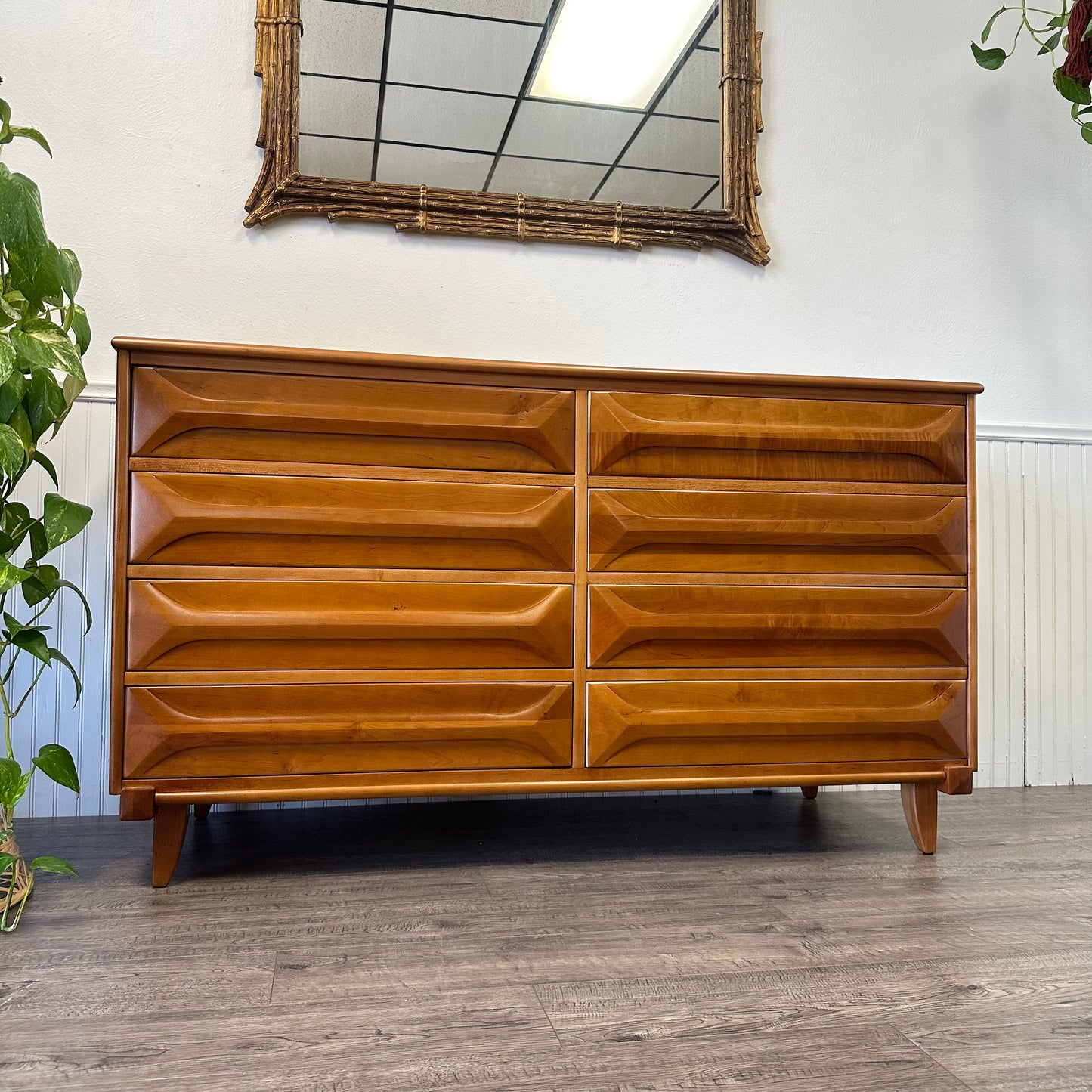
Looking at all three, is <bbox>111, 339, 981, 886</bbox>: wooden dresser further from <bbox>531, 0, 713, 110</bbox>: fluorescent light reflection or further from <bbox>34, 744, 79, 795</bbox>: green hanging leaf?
<bbox>531, 0, 713, 110</bbox>: fluorescent light reflection

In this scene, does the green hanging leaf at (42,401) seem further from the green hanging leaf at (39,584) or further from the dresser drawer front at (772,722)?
the dresser drawer front at (772,722)

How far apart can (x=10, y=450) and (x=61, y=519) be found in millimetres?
167

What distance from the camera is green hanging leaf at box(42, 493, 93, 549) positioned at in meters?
1.33

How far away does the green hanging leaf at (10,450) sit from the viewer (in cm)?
119

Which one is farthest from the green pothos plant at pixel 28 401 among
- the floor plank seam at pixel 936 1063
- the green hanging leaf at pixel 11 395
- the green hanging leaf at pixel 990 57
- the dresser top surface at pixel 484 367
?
the green hanging leaf at pixel 990 57

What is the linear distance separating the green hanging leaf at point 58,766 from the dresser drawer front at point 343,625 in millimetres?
158

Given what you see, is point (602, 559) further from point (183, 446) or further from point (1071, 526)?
point (1071, 526)

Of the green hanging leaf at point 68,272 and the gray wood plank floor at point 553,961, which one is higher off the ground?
the green hanging leaf at point 68,272

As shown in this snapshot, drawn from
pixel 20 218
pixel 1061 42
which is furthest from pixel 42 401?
pixel 1061 42

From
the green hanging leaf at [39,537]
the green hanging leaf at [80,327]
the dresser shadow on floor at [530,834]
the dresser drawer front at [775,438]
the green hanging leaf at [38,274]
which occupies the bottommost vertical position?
the dresser shadow on floor at [530,834]

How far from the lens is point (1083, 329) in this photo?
2.31 meters

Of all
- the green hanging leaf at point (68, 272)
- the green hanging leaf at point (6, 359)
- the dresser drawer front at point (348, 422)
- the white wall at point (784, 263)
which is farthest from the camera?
the white wall at point (784, 263)

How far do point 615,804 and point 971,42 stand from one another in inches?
82.8

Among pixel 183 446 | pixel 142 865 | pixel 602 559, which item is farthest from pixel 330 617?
pixel 142 865
